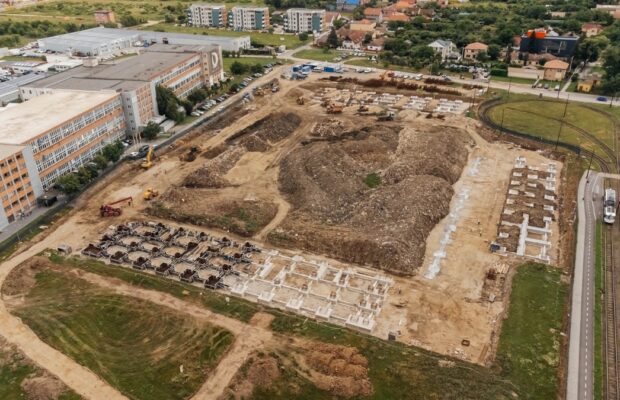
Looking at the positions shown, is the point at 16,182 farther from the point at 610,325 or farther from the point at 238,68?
the point at 238,68

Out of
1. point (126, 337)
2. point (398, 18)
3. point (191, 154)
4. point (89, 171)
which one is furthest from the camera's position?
point (398, 18)

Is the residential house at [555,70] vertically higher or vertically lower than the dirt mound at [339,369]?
higher

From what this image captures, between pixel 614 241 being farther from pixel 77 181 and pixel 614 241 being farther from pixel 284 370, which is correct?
pixel 77 181

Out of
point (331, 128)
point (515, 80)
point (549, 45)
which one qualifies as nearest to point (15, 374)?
point (331, 128)

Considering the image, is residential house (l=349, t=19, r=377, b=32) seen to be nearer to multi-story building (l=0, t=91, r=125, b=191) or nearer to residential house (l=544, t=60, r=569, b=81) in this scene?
residential house (l=544, t=60, r=569, b=81)

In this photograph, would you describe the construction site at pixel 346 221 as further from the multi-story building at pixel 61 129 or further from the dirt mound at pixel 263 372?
the dirt mound at pixel 263 372

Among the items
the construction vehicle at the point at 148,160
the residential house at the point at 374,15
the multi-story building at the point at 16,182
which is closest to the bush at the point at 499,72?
the residential house at the point at 374,15

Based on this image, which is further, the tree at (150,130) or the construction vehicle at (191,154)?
the tree at (150,130)

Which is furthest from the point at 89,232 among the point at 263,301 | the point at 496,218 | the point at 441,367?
the point at 496,218
